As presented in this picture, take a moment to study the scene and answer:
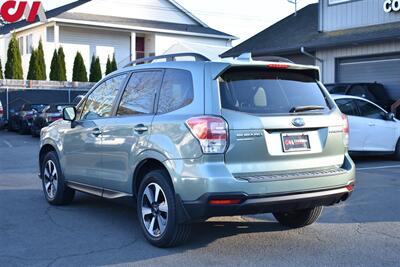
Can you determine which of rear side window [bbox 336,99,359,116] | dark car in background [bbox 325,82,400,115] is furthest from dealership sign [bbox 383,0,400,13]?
rear side window [bbox 336,99,359,116]

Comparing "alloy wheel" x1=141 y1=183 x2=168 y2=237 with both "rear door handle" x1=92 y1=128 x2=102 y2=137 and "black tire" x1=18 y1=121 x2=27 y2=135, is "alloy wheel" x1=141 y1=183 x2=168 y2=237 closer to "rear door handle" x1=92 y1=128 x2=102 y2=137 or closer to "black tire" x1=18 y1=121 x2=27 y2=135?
"rear door handle" x1=92 y1=128 x2=102 y2=137

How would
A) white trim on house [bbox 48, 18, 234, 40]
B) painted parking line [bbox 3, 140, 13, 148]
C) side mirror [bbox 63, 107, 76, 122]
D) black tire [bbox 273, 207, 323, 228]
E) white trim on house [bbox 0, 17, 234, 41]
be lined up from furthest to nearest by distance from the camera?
white trim on house [bbox 48, 18, 234, 40]
white trim on house [bbox 0, 17, 234, 41]
painted parking line [bbox 3, 140, 13, 148]
side mirror [bbox 63, 107, 76, 122]
black tire [bbox 273, 207, 323, 228]

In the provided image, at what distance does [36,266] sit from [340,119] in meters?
3.36

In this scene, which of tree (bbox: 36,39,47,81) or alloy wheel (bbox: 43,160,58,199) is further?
tree (bbox: 36,39,47,81)

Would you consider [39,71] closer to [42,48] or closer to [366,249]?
[42,48]

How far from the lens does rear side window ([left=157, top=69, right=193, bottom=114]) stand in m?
5.56

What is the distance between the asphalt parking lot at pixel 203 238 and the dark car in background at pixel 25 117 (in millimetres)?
15500

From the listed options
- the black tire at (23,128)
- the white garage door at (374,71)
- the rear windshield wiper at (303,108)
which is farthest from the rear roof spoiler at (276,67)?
the black tire at (23,128)

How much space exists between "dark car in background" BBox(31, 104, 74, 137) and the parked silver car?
46.5 ft

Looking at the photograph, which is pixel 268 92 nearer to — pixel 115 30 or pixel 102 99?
pixel 102 99

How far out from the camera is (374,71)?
→ 18.9 m

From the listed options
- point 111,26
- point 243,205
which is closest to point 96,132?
point 243,205

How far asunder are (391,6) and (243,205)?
1508cm

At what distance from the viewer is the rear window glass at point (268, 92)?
5.42 meters
